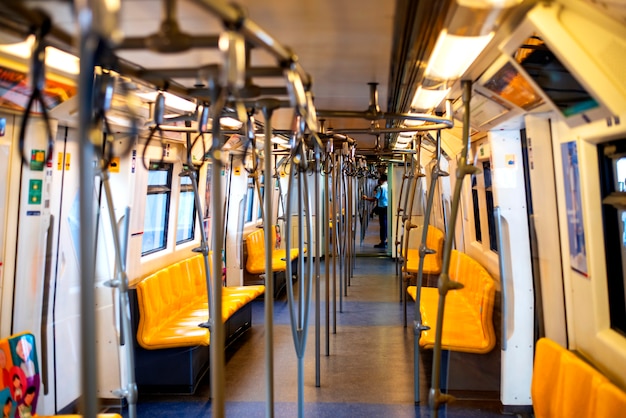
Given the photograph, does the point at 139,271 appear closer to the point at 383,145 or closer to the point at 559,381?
the point at 559,381

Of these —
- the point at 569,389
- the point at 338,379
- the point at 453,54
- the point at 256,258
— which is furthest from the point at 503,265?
the point at 256,258

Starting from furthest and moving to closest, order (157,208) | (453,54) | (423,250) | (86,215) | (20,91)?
(157,208) → (423,250) → (20,91) → (453,54) → (86,215)

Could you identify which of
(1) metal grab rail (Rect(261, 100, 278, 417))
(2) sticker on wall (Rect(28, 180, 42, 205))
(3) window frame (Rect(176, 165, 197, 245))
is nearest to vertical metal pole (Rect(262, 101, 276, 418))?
(1) metal grab rail (Rect(261, 100, 278, 417))

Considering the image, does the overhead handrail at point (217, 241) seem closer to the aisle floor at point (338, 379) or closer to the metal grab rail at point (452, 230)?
the metal grab rail at point (452, 230)

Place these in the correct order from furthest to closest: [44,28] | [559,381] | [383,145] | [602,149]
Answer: [383,145] < [559,381] < [602,149] < [44,28]

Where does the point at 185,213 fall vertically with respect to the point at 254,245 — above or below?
above

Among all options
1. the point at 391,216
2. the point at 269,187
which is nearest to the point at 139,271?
the point at 269,187

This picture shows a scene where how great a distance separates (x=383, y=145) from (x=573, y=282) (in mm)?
5122

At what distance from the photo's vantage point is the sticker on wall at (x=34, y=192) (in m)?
3.36

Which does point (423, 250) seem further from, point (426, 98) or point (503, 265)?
point (426, 98)

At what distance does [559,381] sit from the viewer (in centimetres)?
292

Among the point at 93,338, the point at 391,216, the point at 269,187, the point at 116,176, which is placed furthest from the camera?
the point at 391,216

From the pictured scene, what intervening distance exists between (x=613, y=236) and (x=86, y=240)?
2.60 meters

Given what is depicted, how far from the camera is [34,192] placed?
11.1 ft
